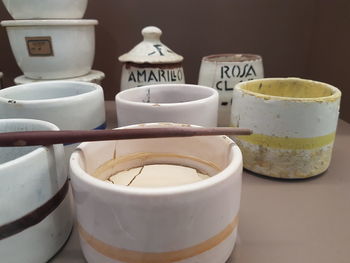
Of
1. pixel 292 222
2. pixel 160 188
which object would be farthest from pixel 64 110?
pixel 292 222

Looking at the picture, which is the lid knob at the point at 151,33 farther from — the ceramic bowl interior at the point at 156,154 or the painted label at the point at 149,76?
the ceramic bowl interior at the point at 156,154

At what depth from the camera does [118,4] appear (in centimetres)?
89

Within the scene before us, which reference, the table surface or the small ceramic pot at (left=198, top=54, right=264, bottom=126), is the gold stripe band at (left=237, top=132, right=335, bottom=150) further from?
the small ceramic pot at (left=198, top=54, right=264, bottom=126)

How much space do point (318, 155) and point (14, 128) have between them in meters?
0.45

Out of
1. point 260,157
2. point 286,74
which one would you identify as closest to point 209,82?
point 260,157

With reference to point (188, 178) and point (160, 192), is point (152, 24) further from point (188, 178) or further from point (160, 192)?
point (160, 192)

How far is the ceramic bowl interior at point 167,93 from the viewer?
0.60 meters

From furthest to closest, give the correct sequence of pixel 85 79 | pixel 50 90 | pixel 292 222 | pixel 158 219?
1. pixel 85 79
2. pixel 50 90
3. pixel 292 222
4. pixel 158 219

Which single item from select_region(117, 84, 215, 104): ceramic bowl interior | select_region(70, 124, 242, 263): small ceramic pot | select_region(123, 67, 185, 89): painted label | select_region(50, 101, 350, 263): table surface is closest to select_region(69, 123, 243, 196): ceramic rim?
select_region(70, 124, 242, 263): small ceramic pot

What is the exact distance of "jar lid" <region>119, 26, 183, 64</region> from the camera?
69cm

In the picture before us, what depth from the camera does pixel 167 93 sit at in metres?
0.63

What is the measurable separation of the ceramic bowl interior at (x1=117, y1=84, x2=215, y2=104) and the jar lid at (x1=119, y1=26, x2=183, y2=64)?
0.10 meters

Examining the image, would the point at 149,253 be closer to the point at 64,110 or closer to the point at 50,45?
the point at 64,110

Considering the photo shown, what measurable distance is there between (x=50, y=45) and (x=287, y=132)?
1.74ft
